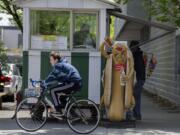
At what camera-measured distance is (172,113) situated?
16.0 m

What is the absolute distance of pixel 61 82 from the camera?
11711 mm

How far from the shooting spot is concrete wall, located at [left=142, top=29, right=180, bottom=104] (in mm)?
18625

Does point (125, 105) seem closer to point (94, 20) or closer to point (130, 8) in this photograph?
point (94, 20)

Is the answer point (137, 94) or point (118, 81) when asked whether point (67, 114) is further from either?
point (137, 94)

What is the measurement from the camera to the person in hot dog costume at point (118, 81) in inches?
480

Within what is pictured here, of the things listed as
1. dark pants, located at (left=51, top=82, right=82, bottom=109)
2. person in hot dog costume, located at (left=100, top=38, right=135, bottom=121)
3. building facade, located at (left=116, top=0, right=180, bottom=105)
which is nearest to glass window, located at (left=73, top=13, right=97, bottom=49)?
person in hot dog costume, located at (left=100, top=38, right=135, bottom=121)

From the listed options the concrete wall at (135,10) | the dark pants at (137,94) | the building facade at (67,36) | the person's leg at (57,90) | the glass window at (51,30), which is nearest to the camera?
the person's leg at (57,90)

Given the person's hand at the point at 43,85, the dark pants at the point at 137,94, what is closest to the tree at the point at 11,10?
the dark pants at the point at 137,94

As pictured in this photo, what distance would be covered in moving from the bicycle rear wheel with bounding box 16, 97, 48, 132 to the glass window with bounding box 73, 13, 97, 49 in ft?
6.94

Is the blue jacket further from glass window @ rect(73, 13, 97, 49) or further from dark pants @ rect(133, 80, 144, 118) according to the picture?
dark pants @ rect(133, 80, 144, 118)

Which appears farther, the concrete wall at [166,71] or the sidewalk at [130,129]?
the concrete wall at [166,71]

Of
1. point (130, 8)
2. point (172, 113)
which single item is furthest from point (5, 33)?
point (172, 113)

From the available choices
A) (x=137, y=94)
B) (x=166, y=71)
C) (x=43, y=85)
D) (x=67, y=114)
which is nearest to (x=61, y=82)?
(x=43, y=85)

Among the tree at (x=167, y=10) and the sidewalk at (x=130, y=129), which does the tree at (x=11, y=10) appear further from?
the tree at (x=167, y=10)
